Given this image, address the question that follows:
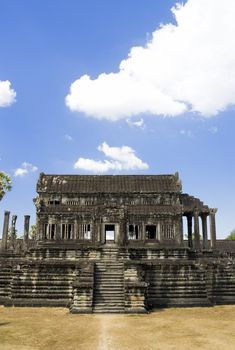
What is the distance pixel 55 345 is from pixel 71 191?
21393 mm

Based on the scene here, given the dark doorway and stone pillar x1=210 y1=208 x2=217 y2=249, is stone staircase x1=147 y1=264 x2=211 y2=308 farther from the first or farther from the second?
stone pillar x1=210 y1=208 x2=217 y2=249

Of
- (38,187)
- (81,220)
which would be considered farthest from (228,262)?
(38,187)

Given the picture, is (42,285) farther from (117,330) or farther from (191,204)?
(191,204)

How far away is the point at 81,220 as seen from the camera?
3047 cm

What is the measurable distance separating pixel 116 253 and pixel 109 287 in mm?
5721

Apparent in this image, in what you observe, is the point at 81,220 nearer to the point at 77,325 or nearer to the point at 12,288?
the point at 12,288

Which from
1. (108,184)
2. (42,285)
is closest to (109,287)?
(42,285)

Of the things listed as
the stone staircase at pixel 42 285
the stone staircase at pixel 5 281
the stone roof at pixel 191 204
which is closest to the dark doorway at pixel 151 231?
the stone roof at pixel 191 204

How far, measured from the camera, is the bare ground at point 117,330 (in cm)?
1213

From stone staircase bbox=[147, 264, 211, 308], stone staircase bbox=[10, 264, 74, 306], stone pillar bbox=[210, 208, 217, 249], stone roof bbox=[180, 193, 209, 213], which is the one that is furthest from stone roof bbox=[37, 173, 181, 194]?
stone staircase bbox=[10, 264, 74, 306]

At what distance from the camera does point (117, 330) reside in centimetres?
1464

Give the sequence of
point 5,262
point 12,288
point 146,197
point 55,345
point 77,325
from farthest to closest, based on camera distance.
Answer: point 146,197
point 5,262
point 12,288
point 77,325
point 55,345

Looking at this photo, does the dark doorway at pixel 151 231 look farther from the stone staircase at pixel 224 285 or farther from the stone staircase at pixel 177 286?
the stone staircase at pixel 224 285

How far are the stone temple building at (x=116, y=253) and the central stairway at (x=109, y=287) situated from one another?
6 cm
